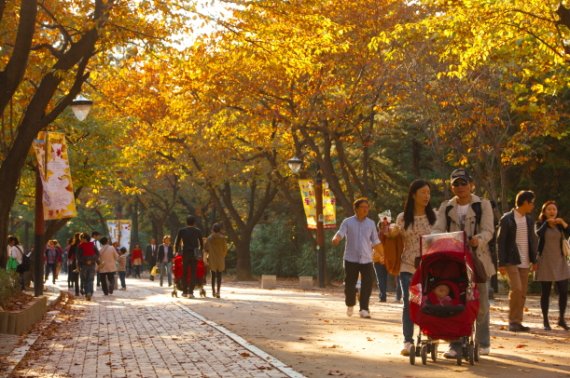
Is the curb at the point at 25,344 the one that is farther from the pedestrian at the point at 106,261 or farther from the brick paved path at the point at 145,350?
the pedestrian at the point at 106,261

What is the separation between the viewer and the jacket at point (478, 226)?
409 inches

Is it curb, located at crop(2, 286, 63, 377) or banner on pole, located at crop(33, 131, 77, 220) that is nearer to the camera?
curb, located at crop(2, 286, 63, 377)

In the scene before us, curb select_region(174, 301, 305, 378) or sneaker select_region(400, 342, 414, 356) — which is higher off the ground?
sneaker select_region(400, 342, 414, 356)

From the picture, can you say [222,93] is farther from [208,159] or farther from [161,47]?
[161,47]

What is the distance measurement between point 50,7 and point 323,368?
14220 mm

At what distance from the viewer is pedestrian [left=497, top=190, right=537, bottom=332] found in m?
14.0

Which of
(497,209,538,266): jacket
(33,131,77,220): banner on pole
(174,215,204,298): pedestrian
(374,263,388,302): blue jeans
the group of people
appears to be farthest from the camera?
(174,215,204,298): pedestrian

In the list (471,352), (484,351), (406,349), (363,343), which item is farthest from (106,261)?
(471,352)

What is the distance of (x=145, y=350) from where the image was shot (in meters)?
12.2

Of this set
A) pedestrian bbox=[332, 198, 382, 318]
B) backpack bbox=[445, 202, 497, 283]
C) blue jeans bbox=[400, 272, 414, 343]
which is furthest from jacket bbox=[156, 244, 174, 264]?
→ backpack bbox=[445, 202, 497, 283]

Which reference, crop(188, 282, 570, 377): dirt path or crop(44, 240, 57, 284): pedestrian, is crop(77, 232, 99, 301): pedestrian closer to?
crop(188, 282, 570, 377): dirt path

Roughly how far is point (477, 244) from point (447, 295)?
67 cm

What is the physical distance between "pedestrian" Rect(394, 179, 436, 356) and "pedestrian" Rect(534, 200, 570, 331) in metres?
4.42

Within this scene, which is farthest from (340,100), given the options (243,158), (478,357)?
(478,357)
